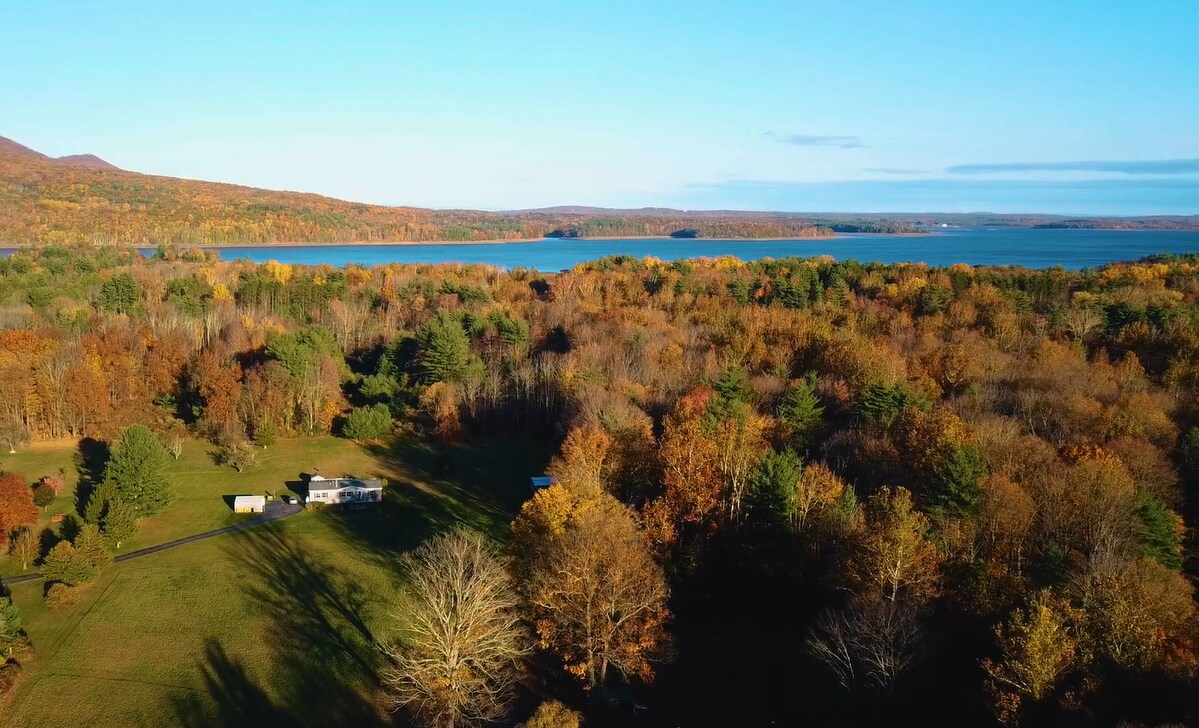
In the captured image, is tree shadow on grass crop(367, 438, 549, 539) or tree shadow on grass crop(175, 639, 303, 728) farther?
tree shadow on grass crop(367, 438, 549, 539)

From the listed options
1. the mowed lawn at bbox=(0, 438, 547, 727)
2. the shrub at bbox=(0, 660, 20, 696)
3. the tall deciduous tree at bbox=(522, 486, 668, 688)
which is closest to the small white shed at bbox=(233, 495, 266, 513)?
the mowed lawn at bbox=(0, 438, 547, 727)

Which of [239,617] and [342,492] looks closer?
[239,617]

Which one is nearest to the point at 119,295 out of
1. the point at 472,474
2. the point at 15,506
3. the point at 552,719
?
→ the point at 15,506

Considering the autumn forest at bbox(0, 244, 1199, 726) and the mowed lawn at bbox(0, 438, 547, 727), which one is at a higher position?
the autumn forest at bbox(0, 244, 1199, 726)

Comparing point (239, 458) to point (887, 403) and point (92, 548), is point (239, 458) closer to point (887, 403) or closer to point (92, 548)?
point (92, 548)

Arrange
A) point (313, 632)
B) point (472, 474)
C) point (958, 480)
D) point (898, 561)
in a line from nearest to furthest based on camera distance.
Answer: point (898, 561) < point (313, 632) < point (958, 480) < point (472, 474)

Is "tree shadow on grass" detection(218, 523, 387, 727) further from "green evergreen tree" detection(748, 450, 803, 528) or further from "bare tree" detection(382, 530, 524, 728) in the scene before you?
"green evergreen tree" detection(748, 450, 803, 528)

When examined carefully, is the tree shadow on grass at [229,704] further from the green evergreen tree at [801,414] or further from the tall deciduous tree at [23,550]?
the green evergreen tree at [801,414]
